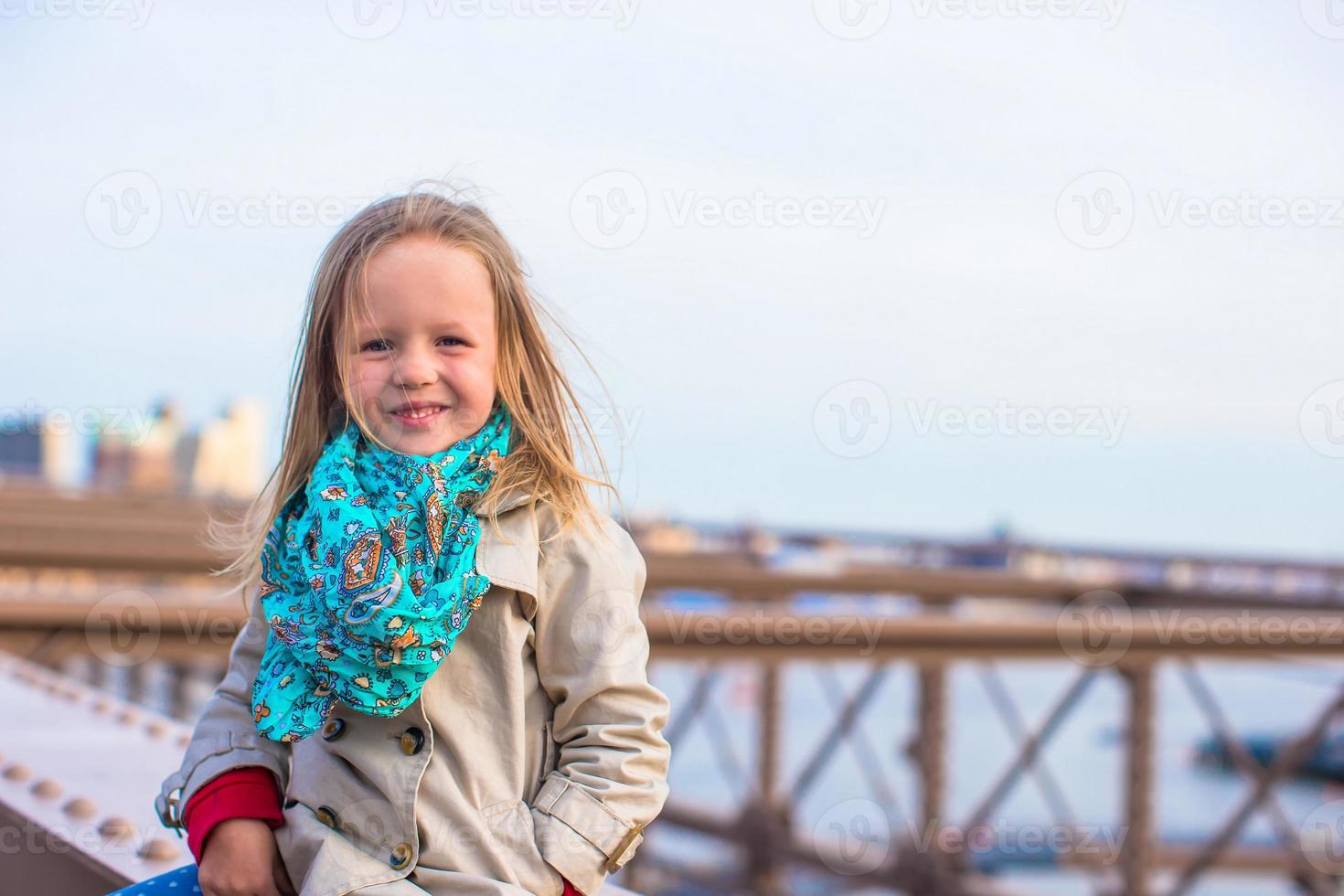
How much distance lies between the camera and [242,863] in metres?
1.45

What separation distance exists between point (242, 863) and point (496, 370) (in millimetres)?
661

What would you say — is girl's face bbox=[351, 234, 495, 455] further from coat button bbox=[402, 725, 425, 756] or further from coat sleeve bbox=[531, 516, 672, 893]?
coat button bbox=[402, 725, 425, 756]

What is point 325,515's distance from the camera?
4.65 feet

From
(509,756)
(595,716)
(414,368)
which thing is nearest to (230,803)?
(509,756)

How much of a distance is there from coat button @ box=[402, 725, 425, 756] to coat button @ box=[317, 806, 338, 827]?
0.39 feet

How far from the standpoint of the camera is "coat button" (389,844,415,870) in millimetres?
1374

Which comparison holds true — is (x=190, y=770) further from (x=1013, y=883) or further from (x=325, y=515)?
(x=1013, y=883)

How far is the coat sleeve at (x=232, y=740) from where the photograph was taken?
151 centimetres

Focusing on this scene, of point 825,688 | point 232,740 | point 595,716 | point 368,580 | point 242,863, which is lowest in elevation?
point 825,688

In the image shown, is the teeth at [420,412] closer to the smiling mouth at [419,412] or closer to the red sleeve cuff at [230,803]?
the smiling mouth at [419,412]

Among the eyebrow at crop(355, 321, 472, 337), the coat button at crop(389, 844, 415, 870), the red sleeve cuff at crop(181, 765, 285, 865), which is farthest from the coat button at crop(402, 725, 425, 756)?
the eyebrow at crop(355, 321, 472, 337)

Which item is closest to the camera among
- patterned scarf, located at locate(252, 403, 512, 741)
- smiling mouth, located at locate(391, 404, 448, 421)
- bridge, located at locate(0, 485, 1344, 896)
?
patterned scarf, located at locate(252, 403, 512, 741)

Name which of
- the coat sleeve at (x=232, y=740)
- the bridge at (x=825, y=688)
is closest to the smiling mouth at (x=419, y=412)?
the coat sleeve at (x=232, y=740)

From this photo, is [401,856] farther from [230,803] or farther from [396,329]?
[396,329]
